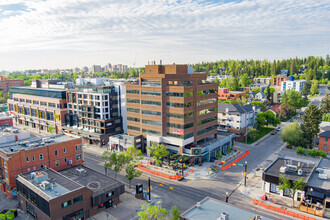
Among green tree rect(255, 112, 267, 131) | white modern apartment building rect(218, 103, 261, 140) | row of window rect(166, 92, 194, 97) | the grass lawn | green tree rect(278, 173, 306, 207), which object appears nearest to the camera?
green tree rect(278, 173, 306, 207)

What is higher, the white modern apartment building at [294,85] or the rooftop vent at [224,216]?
the white modern apartment building at [294,85]

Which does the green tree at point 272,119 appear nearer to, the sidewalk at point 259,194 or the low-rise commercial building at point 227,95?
the low-rise commercial building at point 227,95

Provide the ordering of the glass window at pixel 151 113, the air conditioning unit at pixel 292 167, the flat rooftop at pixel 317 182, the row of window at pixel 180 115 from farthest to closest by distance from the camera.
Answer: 1. the glass window at pixel 151 113
2. the row of window at pixel 180 115
3. the air conditioning unit at pixel 292 167
4. the flat rooftop at pixel 317 182

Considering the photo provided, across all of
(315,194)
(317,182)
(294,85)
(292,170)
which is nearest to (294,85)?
(294,85)

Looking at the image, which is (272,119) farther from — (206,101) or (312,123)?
(206,101)

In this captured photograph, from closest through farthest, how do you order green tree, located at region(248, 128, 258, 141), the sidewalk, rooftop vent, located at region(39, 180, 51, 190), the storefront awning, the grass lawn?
rooftop vent, located at region(39, 180, 51, 190) < the storefront awning < the sidewalk < green tree, located at region(248, 128, 258, 141) < the grass lawn

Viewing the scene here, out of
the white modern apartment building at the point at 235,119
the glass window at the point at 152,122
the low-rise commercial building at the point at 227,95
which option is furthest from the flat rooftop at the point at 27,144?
the low-rise commercial building at the point at 227,95

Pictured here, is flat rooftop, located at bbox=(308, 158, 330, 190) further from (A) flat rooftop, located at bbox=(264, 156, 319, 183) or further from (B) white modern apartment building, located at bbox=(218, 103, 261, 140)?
(B) white modern apartment building, located at bbox=(218, 103, 261, 140)

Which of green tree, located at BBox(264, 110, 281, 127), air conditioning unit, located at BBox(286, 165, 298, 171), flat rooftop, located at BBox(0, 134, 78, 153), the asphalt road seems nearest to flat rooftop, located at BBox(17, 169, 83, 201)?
flat rooftop, located at BBox(0, 134, 78, 153)
